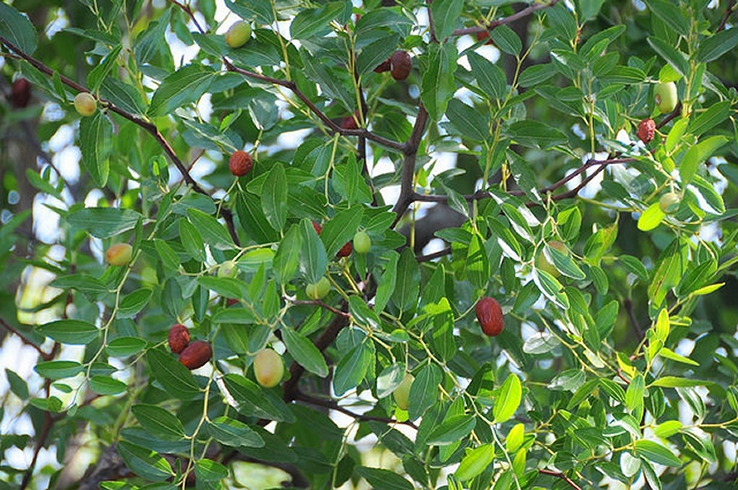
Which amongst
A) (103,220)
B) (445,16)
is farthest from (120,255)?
(445,16)

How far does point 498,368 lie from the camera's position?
44.6 inches

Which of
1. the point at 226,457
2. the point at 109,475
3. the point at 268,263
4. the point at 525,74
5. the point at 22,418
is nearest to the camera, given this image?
the point at 268,263

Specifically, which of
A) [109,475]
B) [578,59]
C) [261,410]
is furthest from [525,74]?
[109,475]

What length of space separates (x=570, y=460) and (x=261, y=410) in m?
0.24

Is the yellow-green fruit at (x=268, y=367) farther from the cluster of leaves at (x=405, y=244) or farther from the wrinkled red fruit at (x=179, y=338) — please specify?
the wrinkled red fruit at (x=179, y=338)

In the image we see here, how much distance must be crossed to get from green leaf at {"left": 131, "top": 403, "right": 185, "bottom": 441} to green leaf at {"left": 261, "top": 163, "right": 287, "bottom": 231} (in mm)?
196

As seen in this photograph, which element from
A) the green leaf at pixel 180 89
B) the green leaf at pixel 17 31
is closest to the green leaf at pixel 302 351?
the green leaf at pixel 180 89

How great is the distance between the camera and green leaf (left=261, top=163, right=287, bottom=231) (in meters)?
0.66

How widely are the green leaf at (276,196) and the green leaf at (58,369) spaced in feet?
0.71

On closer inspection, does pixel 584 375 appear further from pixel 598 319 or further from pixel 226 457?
pixel 226 457

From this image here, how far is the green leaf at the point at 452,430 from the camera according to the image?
2.16 feet

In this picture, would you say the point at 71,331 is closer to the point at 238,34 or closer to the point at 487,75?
the point at 238,34

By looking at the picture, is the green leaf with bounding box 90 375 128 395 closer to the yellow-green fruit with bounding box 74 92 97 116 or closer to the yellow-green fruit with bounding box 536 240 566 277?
the yellow-green fruit with bounding box 74 92 97 116

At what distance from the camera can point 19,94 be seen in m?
1.62
